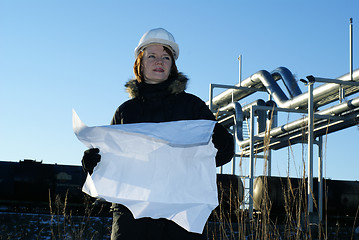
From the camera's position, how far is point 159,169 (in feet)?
7.11

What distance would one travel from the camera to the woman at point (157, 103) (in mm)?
2420

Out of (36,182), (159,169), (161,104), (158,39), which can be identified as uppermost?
(158,39)

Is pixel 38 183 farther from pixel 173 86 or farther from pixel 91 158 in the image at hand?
pixel 91 158

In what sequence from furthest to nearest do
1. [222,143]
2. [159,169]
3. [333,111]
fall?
[333,111] < [222,143] < [159,169]

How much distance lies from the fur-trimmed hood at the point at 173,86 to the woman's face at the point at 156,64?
76 millimetres

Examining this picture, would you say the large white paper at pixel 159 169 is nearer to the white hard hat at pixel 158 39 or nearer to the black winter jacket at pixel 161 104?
the black winter jacket at pixel 161 104

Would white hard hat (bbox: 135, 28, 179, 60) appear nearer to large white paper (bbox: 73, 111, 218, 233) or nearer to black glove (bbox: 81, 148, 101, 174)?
large white paper (bbox: 73, 111, 218, 233)

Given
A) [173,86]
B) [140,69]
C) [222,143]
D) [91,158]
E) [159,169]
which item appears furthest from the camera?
[140,69]

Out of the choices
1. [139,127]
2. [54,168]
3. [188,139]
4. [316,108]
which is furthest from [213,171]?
[54,168]

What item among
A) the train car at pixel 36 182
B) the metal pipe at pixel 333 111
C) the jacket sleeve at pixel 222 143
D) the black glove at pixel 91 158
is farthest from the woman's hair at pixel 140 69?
the train car at pixel 36 182

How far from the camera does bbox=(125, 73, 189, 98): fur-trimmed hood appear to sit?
2658 mm

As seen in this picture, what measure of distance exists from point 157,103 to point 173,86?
0.13m

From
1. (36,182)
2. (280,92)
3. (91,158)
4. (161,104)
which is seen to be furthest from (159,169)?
(36,182)

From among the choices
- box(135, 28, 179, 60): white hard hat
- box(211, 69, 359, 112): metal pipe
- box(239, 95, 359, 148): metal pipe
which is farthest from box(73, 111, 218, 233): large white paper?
box(239, 95, 359, 148): metal pipe
